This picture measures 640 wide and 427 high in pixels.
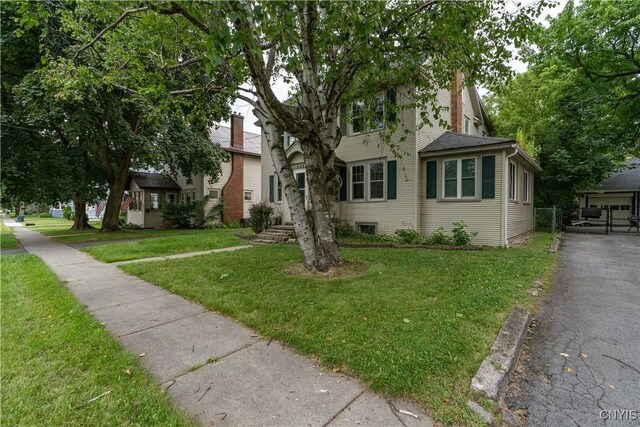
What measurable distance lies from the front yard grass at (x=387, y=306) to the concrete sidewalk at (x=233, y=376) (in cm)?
20

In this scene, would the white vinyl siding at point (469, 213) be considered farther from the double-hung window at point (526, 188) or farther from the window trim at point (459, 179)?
the double-hung window at point (526, 188)

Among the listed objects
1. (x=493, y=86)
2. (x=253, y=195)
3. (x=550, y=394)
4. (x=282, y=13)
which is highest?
(x=493, y=86)

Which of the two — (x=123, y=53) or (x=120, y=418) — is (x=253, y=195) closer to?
(x=123, y=53)

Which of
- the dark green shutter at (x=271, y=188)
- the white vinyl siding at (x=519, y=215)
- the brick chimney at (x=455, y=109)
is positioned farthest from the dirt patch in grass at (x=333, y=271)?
the brick chimney at (x=455, y=109)

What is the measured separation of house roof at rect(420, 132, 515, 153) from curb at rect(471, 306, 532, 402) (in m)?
7.25

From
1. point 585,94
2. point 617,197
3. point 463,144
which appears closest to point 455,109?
point 463,144

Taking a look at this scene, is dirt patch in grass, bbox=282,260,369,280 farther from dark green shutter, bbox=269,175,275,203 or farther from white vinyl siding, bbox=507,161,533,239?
dark green shutter, bbox=269,175,275,203

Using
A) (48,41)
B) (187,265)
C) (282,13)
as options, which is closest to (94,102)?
(48,41)

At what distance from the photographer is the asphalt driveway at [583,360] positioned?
237 cm

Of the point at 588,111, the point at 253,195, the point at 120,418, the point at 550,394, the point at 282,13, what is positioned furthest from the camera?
the point at 253,195

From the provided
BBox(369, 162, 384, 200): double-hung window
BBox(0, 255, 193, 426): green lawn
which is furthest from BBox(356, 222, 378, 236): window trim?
BBox(0, 255, 193, 426): green lawn

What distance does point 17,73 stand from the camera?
1231 centimetres

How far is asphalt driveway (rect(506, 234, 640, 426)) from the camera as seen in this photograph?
7.79ft

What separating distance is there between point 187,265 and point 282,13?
5929mm
